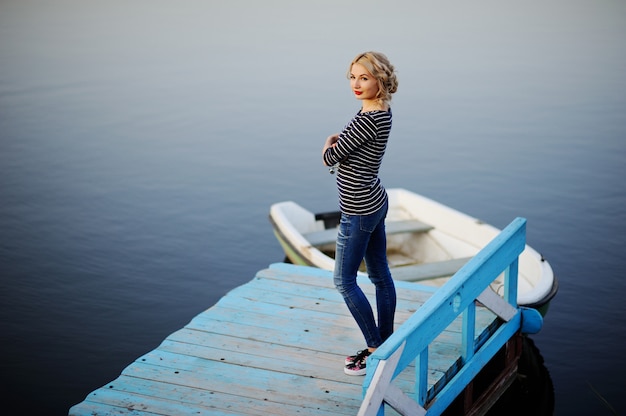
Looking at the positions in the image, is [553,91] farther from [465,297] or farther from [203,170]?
[465,297]

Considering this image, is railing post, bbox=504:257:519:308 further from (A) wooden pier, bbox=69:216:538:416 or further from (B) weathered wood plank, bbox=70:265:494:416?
(B) weathered wood plank, bbox=70:265:494:416

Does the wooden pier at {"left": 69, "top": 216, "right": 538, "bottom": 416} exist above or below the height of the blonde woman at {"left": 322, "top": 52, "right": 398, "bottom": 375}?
below

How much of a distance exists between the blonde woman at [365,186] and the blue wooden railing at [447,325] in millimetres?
364

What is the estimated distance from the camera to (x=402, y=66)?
67.3 feet

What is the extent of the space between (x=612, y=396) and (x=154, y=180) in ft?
26.2

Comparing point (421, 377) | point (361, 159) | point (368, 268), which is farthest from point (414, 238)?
point (361, 159)

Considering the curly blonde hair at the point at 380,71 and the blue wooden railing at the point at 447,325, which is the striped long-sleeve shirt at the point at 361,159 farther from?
the blue wooden railing at the point at 447,325

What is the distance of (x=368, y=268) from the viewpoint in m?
4.42

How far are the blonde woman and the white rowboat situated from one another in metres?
2.58

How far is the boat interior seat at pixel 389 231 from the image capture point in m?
8.34

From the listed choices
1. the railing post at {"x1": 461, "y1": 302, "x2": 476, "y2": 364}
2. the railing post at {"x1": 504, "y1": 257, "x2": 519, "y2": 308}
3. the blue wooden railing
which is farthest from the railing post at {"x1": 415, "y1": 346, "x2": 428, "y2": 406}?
the railing post at {"x1": 504, "y1": 257, "x2": 519, "y2": 308}

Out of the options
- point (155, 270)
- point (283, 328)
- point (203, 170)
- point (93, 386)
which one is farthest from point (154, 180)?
point (283, 328)

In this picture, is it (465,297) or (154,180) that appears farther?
(154,180)

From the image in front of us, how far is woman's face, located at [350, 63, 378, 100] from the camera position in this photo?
3.92m
